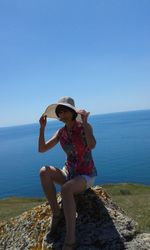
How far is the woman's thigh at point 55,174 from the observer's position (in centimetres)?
884

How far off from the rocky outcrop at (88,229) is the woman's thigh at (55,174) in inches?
23.1

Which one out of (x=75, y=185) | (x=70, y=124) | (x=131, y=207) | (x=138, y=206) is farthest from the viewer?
(x=138, y=206)

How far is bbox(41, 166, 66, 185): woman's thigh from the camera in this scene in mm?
8844

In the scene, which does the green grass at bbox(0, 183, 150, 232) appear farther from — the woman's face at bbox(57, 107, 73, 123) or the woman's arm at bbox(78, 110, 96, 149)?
the woman's face at bbox(57, 107, 73, 123)

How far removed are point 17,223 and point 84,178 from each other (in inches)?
→ 84.9

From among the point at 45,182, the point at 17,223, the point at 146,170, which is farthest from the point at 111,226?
the point at 146,170

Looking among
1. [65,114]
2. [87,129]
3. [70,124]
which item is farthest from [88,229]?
[65,114]

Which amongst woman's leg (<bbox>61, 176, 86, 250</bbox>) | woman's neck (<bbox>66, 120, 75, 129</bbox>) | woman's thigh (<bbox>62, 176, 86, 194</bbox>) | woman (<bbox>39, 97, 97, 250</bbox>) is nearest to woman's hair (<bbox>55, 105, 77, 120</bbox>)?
woman (<bbox>39, 97, 97, 250</bbox>)

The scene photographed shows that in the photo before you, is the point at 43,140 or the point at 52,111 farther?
the point at 43,140

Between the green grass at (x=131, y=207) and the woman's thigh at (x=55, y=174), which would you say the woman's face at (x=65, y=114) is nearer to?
the woman's thigh at (x=55, y=174)

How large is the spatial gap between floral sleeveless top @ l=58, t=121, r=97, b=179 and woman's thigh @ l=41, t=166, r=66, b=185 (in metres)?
0.16

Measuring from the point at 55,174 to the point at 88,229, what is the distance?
1.40 metres

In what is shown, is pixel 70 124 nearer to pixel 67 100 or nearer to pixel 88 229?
pixel 67 100

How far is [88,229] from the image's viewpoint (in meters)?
8.41
